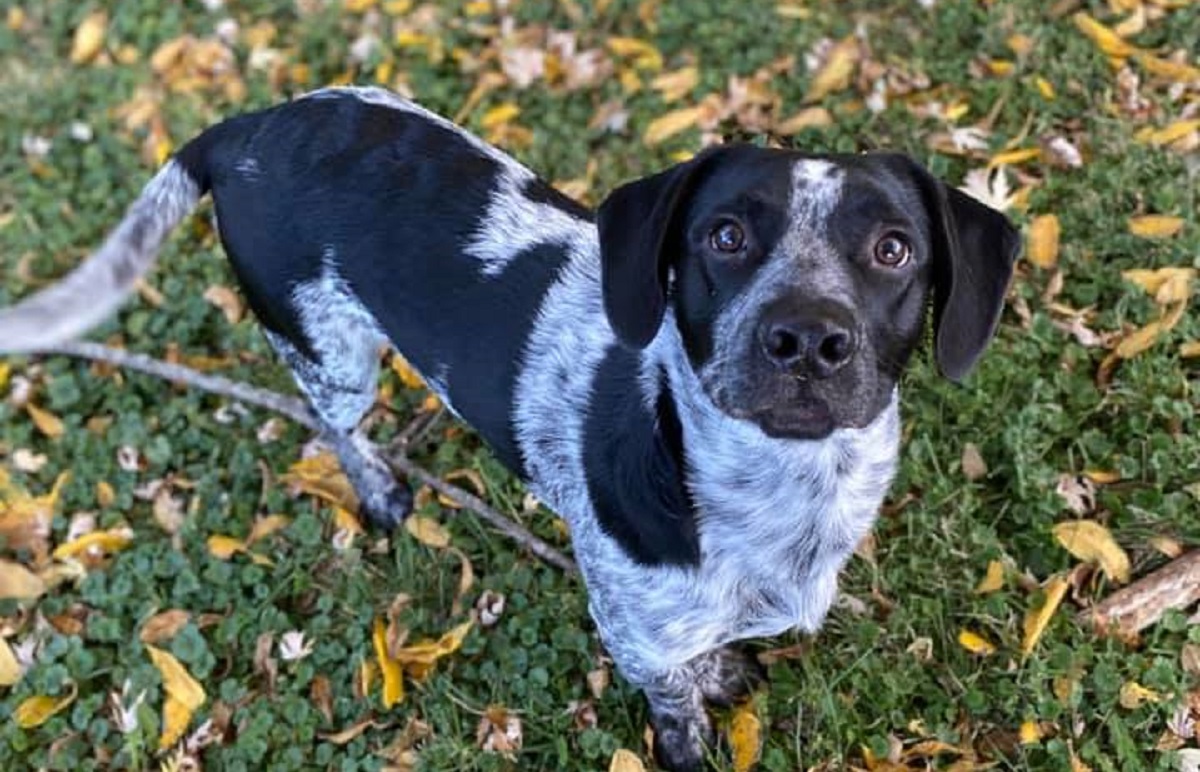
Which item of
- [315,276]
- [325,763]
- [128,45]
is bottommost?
[325,763]

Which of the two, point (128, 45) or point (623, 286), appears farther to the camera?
point (128, 45)

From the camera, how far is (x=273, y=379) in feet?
16.9

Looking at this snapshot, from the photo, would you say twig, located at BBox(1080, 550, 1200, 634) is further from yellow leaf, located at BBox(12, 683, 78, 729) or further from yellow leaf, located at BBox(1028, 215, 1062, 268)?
yellow leaf, located at BBox(12, 683, 78, 729)

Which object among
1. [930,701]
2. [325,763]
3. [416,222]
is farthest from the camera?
[325,763]

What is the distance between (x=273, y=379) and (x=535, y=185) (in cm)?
185

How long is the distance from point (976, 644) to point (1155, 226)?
1.85m

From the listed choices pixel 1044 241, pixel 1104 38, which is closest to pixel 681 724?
pixel 1044 241

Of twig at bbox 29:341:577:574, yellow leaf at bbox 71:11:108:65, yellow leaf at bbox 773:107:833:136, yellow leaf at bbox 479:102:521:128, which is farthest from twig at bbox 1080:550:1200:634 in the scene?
yellow leaf at bbox 71:11:108:65

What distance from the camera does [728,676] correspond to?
13.5 feet

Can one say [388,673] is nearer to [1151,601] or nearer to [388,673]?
[388,673]

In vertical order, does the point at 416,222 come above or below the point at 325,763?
above

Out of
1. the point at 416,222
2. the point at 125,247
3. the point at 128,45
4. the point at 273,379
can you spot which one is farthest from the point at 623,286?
the point at 128,45

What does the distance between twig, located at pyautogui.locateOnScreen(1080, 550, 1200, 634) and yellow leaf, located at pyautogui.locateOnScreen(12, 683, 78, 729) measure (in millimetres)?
3418

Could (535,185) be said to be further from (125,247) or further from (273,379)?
(273,379)
